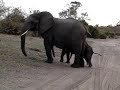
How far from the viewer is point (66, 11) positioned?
46.8m

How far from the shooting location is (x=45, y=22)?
47.2 feet

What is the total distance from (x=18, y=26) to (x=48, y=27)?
498 inches

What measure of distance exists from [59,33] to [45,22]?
745 mm

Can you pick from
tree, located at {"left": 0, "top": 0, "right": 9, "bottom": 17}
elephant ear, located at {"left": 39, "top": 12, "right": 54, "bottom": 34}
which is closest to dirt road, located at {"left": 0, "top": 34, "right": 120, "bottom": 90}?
elephant ear, located at {"left": 39, "top": 12, "right": 54, "bottom": 34}

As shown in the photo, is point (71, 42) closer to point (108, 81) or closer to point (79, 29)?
point (79, 29)

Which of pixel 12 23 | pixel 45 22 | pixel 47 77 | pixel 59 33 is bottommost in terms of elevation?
pixel 47 77

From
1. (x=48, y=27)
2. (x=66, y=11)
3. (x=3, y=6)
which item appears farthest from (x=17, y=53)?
A: (x=66, y=11)

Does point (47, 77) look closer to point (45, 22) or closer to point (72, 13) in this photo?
point (45, 22)

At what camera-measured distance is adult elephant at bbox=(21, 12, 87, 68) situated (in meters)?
14.1

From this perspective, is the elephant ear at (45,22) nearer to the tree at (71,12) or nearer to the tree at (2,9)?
the tree at (2,9)

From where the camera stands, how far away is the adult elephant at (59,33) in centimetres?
1408

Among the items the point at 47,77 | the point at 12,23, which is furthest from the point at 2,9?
the point at 47,77

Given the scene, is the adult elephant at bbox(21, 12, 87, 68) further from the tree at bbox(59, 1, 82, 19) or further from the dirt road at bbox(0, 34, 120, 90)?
the tree at bbox(59, 1, 82, 19)

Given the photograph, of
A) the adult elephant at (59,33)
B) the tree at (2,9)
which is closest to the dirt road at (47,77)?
the adult elephant at (59,33)
